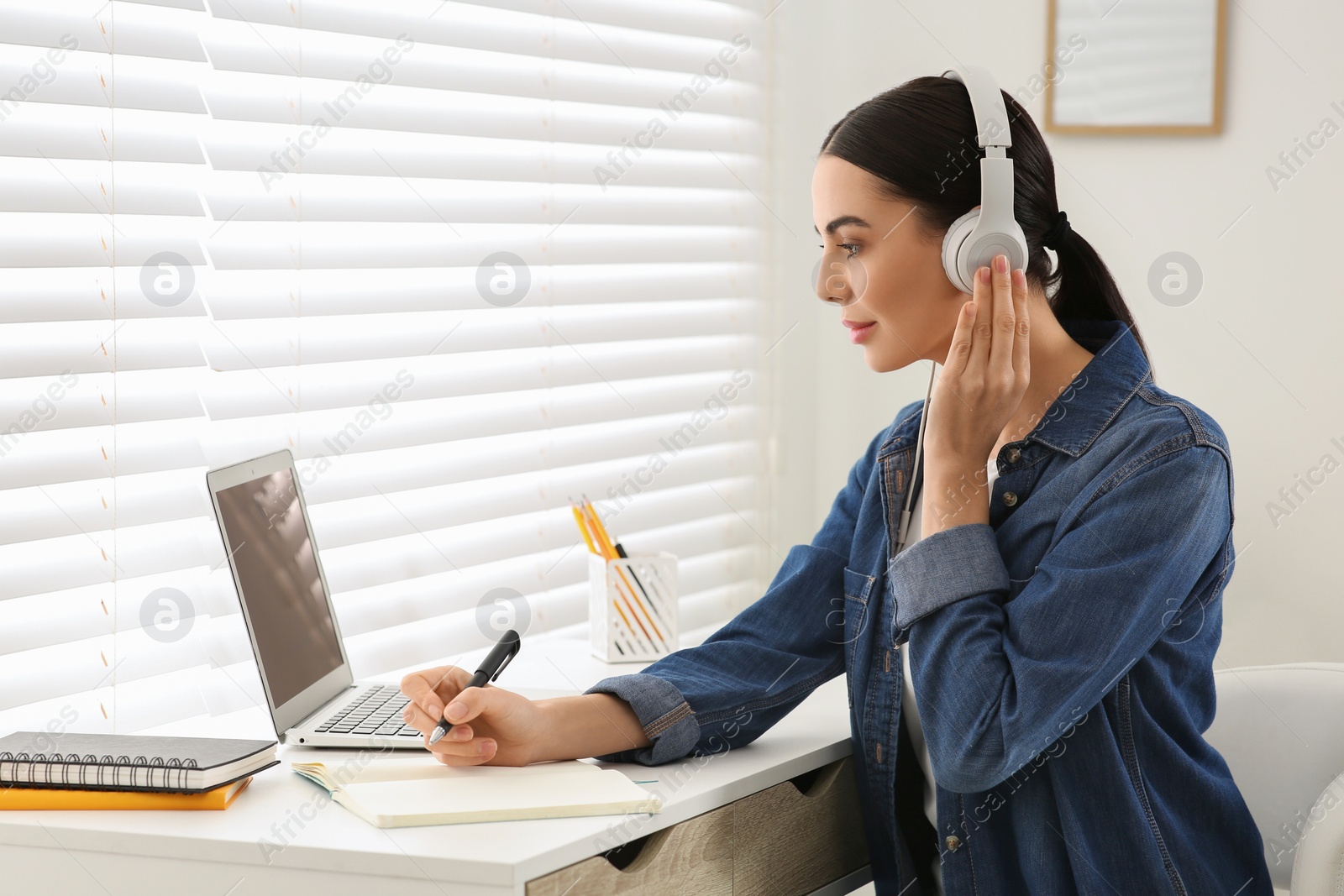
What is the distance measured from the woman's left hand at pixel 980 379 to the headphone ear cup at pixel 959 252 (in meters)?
0.02

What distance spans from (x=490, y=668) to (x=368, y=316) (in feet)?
1.91

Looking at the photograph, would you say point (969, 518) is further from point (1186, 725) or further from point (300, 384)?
point (300, 384)

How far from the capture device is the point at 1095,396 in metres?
1.08

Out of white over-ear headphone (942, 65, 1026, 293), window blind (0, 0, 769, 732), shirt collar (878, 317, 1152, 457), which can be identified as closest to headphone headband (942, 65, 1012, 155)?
white over-ear headphone (942, 65, 1026, 293)

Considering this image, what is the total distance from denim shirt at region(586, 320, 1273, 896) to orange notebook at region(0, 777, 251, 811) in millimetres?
358

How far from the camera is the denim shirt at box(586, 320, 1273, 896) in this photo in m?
0.94

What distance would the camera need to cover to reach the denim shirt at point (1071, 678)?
942mm

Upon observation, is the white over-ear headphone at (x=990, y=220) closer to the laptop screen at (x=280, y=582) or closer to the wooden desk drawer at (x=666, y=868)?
the wooden desk drawer at (x=666, y=868)

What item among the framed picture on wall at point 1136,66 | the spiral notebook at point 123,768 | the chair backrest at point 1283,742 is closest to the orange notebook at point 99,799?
the spiral notebook at point 123,768

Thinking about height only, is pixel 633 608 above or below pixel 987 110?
below

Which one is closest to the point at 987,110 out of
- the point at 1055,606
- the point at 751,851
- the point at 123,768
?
the point at 1055,606

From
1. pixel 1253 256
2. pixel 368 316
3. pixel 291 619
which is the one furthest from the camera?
pixel 1253 256

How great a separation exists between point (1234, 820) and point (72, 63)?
130cm

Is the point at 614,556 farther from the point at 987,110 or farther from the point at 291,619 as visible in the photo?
the point at 987,110
